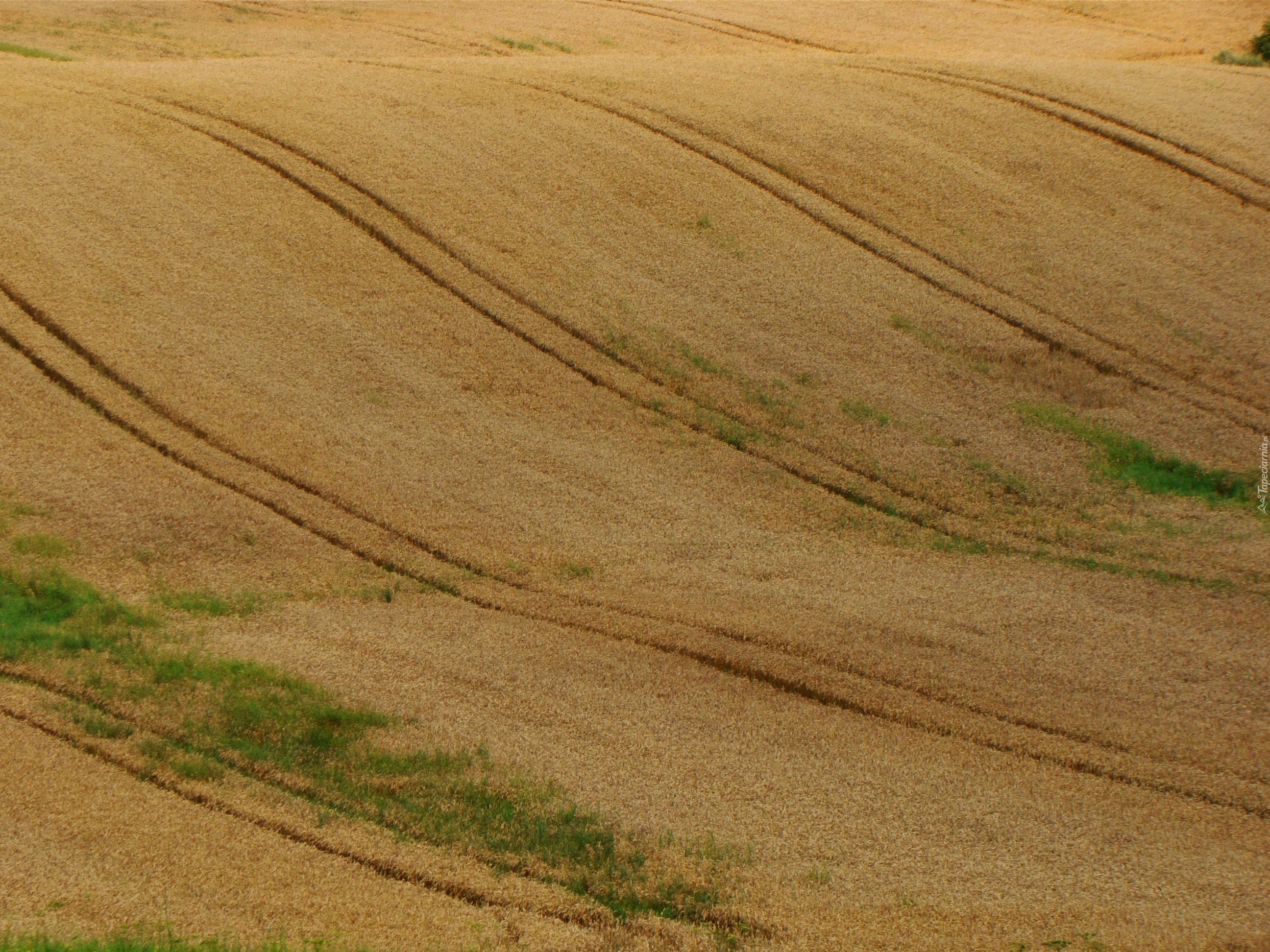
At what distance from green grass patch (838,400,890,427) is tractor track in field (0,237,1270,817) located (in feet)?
15.3

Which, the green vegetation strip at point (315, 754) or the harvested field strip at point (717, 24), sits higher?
the harvested field strip at point (717, 24)

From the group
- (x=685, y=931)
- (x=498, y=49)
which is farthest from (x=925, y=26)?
(x=685, y=931)

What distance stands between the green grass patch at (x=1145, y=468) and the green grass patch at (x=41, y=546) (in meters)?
10.6

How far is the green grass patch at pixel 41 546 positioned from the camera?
35.3ft

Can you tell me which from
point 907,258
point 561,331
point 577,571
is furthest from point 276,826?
point 907,258

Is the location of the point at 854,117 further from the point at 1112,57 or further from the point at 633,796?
the point at 633,796

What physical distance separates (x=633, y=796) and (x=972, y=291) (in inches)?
425

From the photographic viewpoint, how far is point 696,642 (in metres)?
10.5

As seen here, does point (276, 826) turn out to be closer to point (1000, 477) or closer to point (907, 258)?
point (1000, 477)

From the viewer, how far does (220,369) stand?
1378 cm

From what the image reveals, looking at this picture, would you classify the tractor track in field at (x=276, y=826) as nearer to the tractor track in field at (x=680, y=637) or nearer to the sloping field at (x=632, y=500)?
the sloping field at (x=632, y=500)

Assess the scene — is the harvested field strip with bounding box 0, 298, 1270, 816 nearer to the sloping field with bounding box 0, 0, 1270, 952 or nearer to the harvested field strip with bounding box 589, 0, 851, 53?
the sloping field with bounding box 0, 0, 1270, 952

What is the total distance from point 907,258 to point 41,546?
12.0 m

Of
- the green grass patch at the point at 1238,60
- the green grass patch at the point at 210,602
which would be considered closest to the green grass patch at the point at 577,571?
the green grass patch at the point at 210,602
